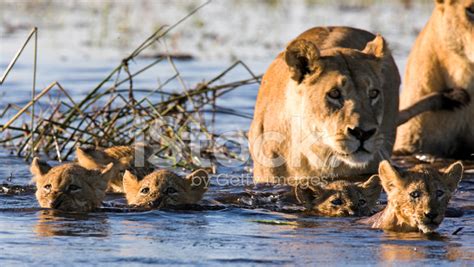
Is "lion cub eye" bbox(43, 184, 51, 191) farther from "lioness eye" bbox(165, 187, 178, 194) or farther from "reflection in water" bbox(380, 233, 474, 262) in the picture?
"reflection in water" bbox(380, 233, 474, 262)

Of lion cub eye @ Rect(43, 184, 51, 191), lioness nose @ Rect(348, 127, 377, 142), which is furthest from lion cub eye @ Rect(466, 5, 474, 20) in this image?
lion cub eye @ Rect(43, 184, 51, 191)

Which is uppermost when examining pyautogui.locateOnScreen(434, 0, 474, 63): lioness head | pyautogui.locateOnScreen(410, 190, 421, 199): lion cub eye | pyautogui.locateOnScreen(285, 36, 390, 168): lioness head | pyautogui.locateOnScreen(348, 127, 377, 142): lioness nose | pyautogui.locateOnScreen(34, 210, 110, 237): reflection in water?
pyautogui.locateOnScreen(434, 0, 474, 63): lioness head

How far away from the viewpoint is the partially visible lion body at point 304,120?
762cm

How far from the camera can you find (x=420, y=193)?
22.0 ft

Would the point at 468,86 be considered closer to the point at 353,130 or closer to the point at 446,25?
the point at 446,25

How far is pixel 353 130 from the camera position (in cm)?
729

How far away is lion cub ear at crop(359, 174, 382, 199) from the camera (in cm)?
774

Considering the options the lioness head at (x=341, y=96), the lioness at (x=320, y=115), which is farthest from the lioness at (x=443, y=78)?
the lioness head at (x=341, y=96)

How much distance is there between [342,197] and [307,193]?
255 millimetres

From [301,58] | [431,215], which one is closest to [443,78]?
[301,58]

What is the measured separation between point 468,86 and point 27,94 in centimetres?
559

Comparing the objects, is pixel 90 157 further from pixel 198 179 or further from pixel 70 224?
pixel 70 224

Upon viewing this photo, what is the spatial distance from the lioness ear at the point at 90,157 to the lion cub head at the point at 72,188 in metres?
0.87

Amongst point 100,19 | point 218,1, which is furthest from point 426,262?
point 218,1
